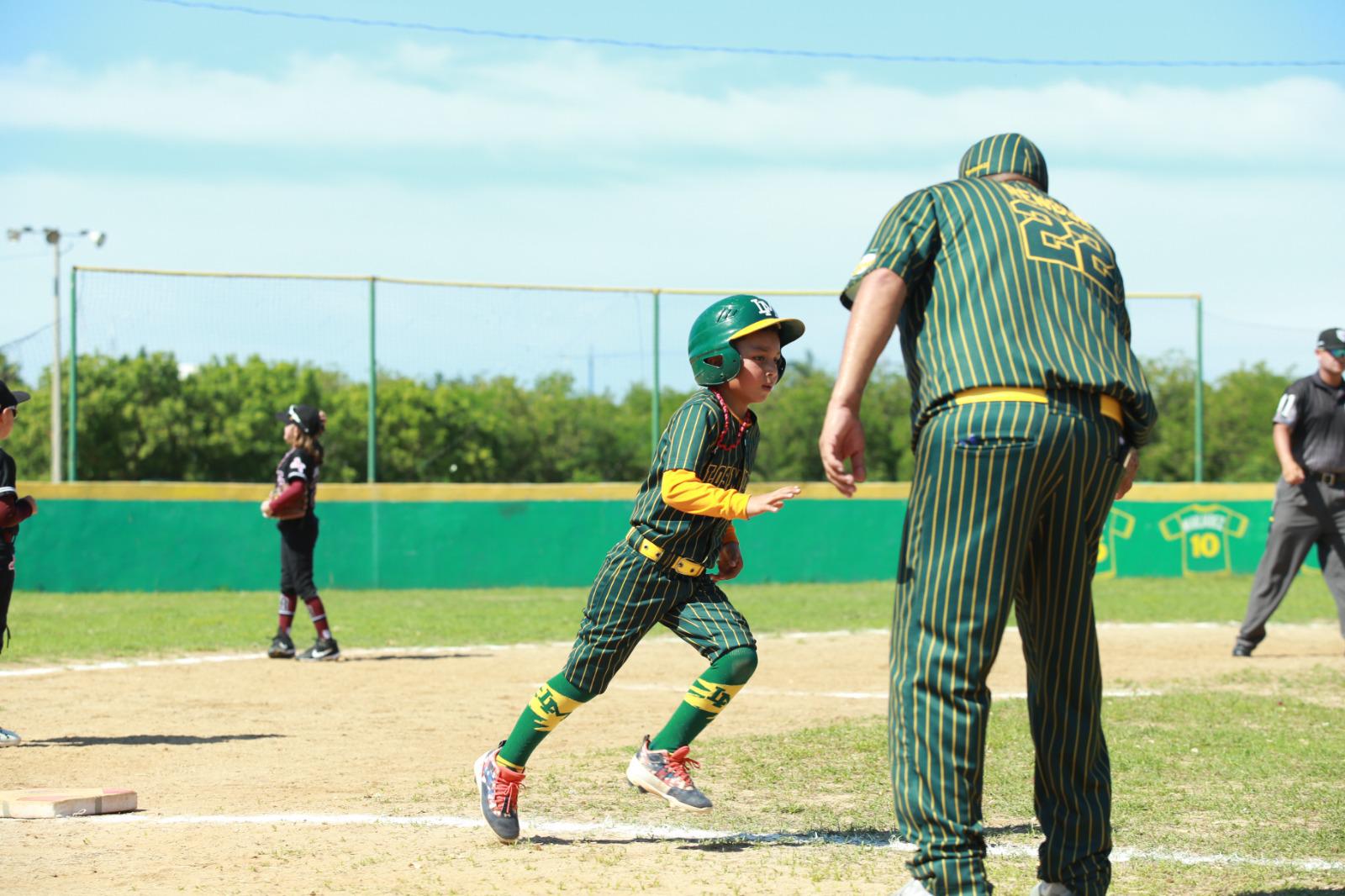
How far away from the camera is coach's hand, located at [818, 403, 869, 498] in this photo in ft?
10.9

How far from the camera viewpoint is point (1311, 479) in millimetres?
9828

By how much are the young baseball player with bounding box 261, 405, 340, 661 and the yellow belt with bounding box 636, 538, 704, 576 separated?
19.4ft

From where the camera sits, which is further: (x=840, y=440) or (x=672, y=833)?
(x=672, y=833)

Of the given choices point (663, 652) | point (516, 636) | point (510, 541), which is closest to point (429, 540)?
point (510, 541)

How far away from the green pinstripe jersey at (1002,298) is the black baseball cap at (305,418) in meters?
7.37

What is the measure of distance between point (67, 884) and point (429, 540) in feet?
46.5

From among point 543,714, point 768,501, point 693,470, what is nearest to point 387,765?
point 543,714

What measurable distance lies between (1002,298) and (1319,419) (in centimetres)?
731

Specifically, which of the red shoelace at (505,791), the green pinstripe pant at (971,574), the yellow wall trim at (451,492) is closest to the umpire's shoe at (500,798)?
the red shoelace at (505,791)

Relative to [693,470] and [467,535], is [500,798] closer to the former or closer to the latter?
[693,470]

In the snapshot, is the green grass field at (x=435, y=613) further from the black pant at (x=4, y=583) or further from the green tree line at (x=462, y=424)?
the green tree line at (x=462, y=424)

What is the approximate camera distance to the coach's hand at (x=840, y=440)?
3.33m

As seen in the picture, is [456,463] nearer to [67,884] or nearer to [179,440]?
[179,440]

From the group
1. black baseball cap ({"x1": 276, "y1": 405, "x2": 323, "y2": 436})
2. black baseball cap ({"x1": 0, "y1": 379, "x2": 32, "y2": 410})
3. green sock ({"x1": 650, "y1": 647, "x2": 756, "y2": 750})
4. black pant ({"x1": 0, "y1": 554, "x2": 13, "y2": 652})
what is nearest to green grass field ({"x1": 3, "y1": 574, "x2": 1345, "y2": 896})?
green sock ({"x1": 650, "y1": 647, "x2": 756, "y2": 750})
